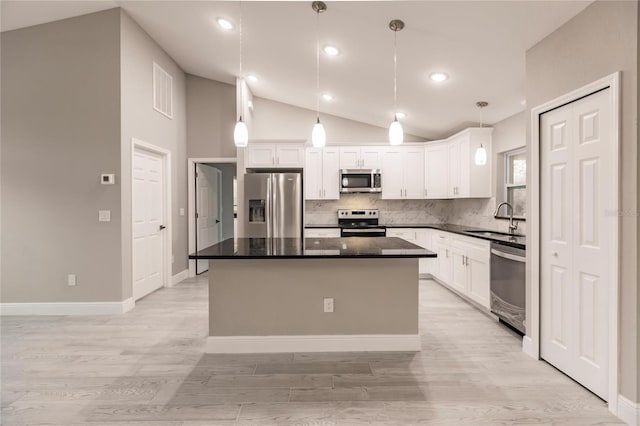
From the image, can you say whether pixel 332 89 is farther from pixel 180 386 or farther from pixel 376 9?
pixel 180 386

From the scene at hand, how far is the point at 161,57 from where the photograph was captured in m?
4.77

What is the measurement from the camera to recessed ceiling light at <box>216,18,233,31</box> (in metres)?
3.70

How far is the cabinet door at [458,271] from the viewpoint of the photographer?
428cm


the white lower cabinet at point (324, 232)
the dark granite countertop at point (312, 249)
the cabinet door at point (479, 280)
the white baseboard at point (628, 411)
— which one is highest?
the dark granite countertop at point (312, 249)

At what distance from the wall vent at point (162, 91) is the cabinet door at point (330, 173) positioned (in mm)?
2489

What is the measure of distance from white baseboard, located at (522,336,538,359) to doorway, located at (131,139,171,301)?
4223mm

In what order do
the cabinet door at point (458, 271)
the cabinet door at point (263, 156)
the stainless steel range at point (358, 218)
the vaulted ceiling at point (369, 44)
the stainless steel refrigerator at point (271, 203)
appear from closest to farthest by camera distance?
the vaulted ceiling at point (369, 44) → the cabinet door at point (458, 271) → the stainless steel refrigerator at point (271, 203) → the cabinet door at point (263, 156) → the stainless steel range at point (358, 218)

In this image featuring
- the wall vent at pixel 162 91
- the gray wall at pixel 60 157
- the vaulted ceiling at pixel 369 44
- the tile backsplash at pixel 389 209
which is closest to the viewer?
the vaulted ceiling at pixel 369 44

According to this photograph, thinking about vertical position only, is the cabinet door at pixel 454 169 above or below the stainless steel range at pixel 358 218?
above

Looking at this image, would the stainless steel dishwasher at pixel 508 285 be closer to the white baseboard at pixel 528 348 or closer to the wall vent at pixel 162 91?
the white baseboard at pixel 528 348

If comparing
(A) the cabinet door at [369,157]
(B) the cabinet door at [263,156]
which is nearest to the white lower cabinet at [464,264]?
(A) the cabinet door at [369,157]

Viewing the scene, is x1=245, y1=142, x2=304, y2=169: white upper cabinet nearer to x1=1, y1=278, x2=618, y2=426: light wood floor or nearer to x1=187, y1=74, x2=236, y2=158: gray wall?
x1=187, y1=74, x2=236, y2=158: gray wall

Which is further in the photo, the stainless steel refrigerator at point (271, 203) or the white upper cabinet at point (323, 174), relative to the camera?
the white upper cabinet at point (323, 174)

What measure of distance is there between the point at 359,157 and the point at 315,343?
3.64 metres
